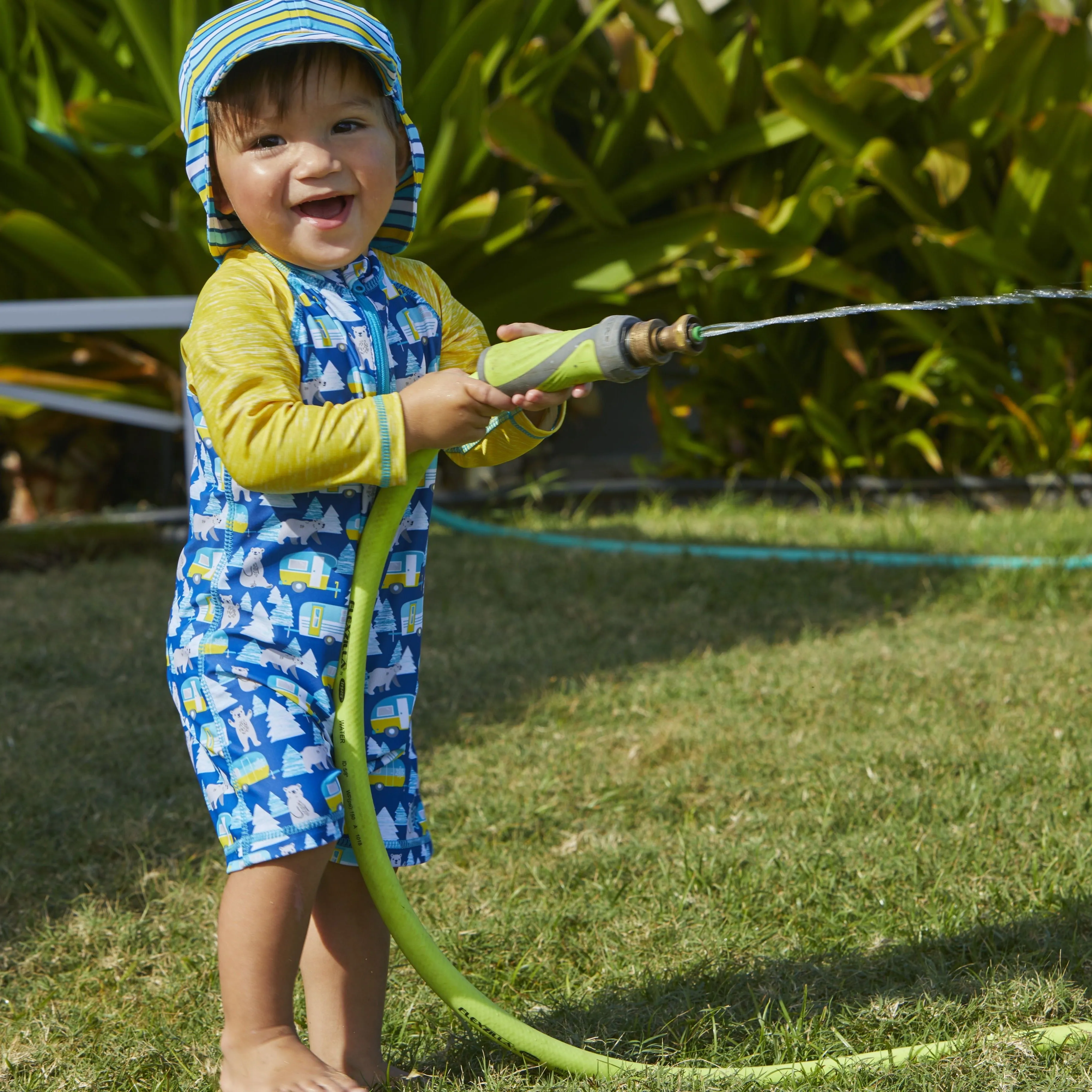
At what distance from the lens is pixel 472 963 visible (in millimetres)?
Answer: 1834

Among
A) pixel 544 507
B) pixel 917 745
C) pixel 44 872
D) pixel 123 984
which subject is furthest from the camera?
pixel 544 507

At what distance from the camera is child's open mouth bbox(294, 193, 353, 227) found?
55.1 inches

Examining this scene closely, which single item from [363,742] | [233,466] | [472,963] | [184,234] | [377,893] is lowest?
[472,963]

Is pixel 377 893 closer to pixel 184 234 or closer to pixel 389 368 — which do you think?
pixel 389 368

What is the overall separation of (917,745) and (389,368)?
1511mm

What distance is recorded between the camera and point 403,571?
1.52m

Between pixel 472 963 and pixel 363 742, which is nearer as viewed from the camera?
pixel 363 742

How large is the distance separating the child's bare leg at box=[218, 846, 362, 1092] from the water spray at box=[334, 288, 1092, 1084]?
0.32 feet

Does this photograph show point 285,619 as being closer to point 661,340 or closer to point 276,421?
point 276,421

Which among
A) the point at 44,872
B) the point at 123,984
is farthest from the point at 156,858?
the point at 123,984

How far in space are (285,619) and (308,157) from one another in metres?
0.49

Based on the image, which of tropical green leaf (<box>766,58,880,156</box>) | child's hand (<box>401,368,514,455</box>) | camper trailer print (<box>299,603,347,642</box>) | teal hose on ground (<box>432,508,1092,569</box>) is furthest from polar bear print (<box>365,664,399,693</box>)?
tropical green leaf (<box>766,58,880,156</box>)

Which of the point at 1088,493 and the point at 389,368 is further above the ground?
the point at 389,368

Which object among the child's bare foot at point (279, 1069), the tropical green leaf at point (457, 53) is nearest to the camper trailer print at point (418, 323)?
the child's bare foot at point (279, 1069)
